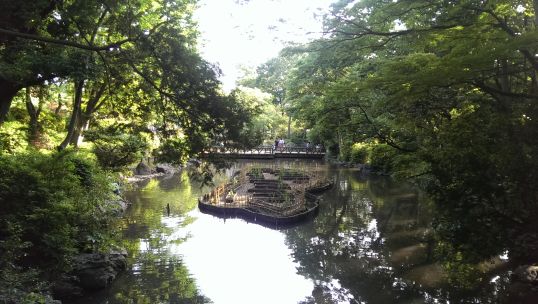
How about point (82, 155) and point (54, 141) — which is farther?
point (54, 141)

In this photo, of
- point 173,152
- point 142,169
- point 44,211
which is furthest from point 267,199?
point 142,169

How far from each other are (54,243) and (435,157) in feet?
29.8

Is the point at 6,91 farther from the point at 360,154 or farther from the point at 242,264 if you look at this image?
the point at 360,154

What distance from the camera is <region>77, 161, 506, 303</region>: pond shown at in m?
11.2

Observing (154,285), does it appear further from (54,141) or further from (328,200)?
(328,200)

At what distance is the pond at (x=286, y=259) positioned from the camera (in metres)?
11.2

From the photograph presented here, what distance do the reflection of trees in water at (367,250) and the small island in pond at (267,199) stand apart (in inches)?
37.2

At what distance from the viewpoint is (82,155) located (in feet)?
49.3

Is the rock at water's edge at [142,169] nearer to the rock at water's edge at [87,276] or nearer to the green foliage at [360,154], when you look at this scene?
the green foliage at [360,154]

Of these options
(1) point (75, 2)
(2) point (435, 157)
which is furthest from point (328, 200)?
(1) point (75, 2)

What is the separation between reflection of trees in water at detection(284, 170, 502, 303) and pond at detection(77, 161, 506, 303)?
3 centimetres

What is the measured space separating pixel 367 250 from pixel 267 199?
348 inches

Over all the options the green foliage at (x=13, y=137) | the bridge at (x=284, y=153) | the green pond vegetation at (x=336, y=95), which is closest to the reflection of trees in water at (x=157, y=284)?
the green pond vegetation at (x=336, y=95)

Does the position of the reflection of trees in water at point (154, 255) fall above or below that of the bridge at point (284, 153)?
below
